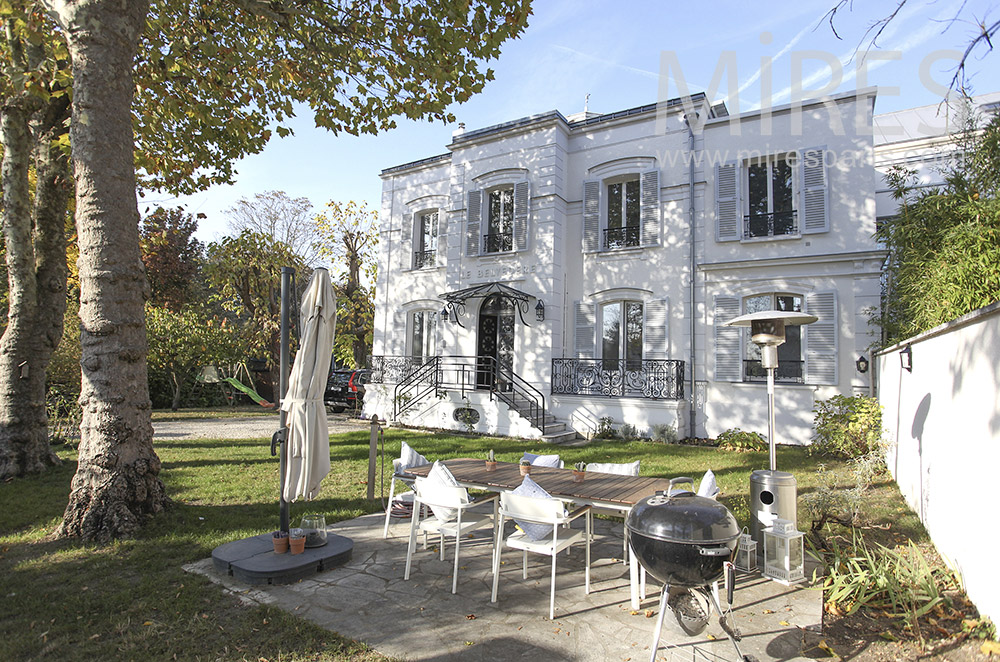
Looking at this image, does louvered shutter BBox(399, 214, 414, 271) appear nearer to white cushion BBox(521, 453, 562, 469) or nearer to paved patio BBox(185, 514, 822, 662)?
white cushion BBox(521, 453, 562, 469)

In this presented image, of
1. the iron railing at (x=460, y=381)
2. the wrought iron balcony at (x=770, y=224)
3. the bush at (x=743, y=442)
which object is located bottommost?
the bush at (x=743, y=442)

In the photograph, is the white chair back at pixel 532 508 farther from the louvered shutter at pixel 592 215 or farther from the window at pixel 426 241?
the window at pixel 426 241

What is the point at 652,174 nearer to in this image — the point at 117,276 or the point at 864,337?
the point at 864,337

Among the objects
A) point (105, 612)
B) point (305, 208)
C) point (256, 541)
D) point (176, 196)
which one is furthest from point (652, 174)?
point (305, 208)

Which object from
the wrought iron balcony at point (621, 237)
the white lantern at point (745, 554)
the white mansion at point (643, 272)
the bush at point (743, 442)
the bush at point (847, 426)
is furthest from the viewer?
the wrought iron balcony at point (621, 237)

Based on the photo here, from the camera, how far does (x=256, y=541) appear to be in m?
4.76

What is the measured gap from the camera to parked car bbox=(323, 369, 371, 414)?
1683 centimetres

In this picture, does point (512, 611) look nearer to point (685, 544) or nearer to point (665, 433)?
point (685, 544)

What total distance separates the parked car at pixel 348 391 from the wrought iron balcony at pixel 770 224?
435 inches

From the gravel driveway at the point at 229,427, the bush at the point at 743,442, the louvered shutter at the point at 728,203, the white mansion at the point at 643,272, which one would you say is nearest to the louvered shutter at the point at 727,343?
the white mansion at the point at 643,272

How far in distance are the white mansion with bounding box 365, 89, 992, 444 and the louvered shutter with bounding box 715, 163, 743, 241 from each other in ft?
0.10

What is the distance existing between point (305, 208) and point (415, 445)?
17.9 meters

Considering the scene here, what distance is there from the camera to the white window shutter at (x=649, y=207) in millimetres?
12398

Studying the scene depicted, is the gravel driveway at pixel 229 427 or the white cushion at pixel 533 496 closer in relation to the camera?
the white cushion at pixel 533 496
